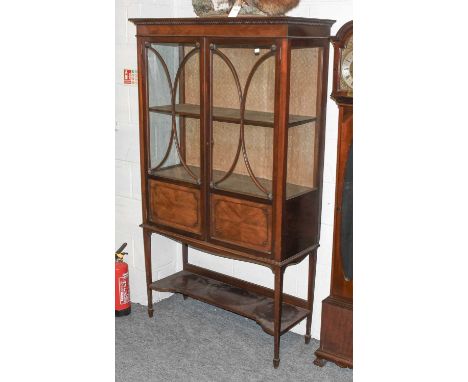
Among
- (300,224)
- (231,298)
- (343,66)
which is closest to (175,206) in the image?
(231,298)

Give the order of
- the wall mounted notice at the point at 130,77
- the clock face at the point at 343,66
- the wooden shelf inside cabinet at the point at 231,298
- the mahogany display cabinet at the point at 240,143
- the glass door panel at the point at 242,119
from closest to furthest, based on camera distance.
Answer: the clock face at the point at 343,66 < the mahogany display cabinet at the point at 240,143 < the glass door panel at the point at 242,119 < the wooden shelf inside cabinet at the point at 231,298 < the wall mounted notice at the point at 130,77

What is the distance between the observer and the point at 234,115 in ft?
8.48

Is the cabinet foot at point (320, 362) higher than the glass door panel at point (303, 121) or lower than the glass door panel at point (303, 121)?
lower

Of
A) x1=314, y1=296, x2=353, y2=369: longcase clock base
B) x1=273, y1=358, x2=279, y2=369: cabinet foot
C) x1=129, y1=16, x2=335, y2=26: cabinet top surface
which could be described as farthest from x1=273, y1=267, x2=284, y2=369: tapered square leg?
x1=129, y1=16, x2=335, y2=26: cabinet top surface

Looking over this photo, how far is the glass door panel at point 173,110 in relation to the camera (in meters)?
2.80

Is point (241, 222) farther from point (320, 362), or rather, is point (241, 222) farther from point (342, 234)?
point (320, 362)

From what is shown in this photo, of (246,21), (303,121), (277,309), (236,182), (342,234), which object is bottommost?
(277,309)

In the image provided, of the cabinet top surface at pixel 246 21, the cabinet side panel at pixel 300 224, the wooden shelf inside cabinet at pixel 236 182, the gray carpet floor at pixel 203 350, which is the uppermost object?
the cabinet top surface at pixel 246 21

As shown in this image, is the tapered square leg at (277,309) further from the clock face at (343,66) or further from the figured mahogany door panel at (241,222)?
the clock face at (343,66)

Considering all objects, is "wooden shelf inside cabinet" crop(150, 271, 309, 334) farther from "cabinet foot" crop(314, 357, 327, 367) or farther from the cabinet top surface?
the cabinet top surface

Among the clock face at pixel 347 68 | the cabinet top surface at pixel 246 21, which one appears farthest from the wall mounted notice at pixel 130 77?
the clock face at pixel 347 68

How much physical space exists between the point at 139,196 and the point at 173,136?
1.83 ft
